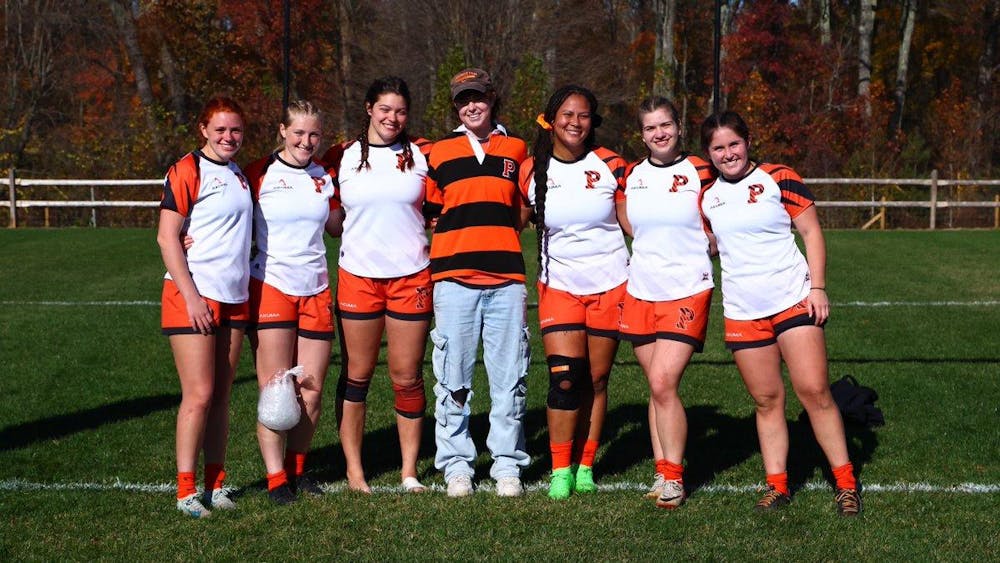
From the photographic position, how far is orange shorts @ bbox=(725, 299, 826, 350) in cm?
500

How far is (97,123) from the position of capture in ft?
124

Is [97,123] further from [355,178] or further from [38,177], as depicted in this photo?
[355,178]

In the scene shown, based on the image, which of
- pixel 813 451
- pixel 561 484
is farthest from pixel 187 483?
pixel 813 451

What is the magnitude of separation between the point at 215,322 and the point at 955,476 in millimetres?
3797

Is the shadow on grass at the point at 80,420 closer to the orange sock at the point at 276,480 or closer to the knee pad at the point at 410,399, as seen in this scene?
the orange sock at the point at 276,480

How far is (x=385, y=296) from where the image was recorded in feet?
17.8

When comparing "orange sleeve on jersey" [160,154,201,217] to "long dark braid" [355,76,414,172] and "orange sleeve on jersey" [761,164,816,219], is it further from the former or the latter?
"orange sleeve on jersey" [761,164,816,219]

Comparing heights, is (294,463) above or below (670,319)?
below

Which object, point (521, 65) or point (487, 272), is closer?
point (487, 272)

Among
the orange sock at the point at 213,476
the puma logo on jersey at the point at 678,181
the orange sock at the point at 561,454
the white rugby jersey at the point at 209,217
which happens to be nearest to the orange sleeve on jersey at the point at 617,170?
the puma logo on jersey at the point at 678,181

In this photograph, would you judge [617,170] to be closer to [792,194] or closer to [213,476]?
[792,194]

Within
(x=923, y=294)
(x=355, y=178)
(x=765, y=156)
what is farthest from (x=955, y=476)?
(x=765, y=156)

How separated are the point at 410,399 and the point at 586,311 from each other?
989 mm

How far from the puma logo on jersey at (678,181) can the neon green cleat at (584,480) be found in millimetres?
1477
